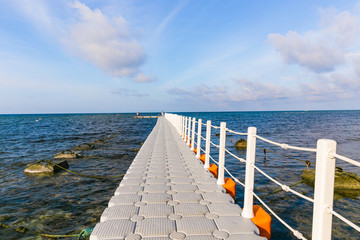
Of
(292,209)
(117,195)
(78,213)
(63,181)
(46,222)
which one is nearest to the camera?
(117,195)

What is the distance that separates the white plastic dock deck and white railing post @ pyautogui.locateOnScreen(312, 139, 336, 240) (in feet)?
3.25

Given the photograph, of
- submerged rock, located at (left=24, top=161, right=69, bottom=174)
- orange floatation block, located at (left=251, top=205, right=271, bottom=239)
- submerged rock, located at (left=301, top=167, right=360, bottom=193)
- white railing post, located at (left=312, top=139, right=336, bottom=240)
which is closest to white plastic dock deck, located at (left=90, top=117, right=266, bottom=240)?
orange floatation block, located at (left=251, top=205, right=271, bottom=239)

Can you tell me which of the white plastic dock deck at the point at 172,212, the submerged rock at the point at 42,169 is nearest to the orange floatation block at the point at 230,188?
the white plastic dock deck at the point at 172,212

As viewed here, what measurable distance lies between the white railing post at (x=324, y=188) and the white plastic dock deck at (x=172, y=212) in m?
0.99

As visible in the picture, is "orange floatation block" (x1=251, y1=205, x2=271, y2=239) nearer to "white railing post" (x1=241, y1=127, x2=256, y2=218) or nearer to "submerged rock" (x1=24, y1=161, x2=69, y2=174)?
"white railing post" (x1=241, y1=127, x2=256, y2=218)

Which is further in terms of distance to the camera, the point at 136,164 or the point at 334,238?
the point at 136,164

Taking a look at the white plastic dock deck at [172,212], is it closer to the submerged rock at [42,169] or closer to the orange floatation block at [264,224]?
the orange floatation block at [264,224]

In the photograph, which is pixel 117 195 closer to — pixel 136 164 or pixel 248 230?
pixel 248 230

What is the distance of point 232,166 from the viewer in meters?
11.0

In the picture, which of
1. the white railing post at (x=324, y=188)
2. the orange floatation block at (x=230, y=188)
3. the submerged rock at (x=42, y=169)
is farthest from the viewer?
the submerged rock at (x=42, y=169)

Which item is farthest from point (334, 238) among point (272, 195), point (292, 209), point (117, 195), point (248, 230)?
point (117, 195)

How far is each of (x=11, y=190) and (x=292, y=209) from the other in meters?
9.44

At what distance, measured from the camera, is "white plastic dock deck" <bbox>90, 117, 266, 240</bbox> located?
8.73 feet

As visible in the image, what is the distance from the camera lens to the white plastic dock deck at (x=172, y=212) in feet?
8.73
